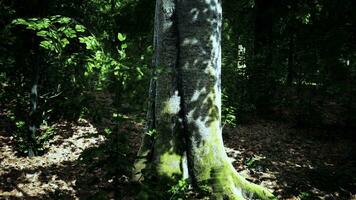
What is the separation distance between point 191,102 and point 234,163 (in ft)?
8.89

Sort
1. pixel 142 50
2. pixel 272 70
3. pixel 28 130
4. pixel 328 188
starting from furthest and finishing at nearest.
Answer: pixel 272 70, pixel 28 130, pixel 328 188, pixel 142 50

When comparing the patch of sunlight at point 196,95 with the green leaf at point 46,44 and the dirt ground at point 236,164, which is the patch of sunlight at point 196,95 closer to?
the dirt ground at point 236,164

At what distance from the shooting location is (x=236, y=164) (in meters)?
7.00

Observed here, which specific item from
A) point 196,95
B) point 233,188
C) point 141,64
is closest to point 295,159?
point 233,188

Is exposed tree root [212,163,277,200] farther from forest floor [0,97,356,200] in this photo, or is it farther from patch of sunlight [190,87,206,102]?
patch of sunlight [190,87,206,102]

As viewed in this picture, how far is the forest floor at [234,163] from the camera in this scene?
5203 millimetres

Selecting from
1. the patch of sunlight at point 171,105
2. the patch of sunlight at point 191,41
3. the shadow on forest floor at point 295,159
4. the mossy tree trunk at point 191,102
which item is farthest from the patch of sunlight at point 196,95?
the shadow on forest floor at point 295,159

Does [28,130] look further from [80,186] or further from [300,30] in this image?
[300,30]

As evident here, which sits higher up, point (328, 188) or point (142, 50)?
point (142, 50)

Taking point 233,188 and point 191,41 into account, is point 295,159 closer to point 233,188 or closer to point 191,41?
point 233,188

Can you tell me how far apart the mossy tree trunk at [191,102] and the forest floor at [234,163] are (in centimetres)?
69

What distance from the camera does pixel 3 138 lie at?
7.55 m

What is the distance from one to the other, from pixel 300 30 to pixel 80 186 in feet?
31.3

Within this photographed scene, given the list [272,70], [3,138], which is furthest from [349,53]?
[3,138]
